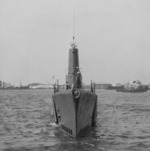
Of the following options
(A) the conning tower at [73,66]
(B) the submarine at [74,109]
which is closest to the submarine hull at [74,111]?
(B) the submarine at [74,109]

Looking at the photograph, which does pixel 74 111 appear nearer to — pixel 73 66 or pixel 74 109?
pixel 74 109

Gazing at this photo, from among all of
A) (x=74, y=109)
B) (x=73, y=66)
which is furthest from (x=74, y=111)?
(x=73, y=66)

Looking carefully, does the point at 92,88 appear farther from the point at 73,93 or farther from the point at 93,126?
the point at 73,93

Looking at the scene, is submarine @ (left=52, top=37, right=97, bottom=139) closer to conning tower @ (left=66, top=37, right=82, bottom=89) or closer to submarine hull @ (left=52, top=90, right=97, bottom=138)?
submarine hull @ (left=52, top=90, right=97, bottom=138)

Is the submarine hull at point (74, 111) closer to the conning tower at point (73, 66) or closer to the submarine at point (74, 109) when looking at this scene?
the submarine at point (74, 109)

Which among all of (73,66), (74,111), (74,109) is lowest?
(74,111)

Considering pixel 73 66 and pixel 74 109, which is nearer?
pixel 74 109

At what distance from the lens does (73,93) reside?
21656 mm

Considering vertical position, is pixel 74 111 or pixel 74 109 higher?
pixel 74 109

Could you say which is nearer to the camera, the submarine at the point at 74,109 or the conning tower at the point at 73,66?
the submarine at the point at 74,109

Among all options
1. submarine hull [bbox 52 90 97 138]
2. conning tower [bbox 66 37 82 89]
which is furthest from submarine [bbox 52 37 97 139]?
conning tower [bbox 66 37 82 89]

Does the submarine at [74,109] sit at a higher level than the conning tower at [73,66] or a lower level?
lower

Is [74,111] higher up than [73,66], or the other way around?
[73,66]

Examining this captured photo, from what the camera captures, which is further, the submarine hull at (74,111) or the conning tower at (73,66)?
the conning tower at (73,66)
